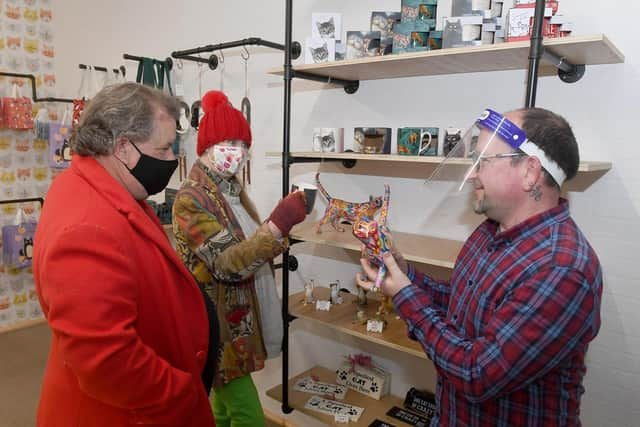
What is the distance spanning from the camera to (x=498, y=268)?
3.72 ft

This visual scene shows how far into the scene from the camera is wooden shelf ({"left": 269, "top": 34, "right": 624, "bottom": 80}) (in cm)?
140

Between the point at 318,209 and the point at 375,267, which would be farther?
the point at 318,209

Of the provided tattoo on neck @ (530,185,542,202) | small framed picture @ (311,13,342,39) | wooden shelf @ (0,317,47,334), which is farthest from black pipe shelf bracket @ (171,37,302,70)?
wooden shelf @ (0,317,47,334)

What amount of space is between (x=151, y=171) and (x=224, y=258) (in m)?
0.52

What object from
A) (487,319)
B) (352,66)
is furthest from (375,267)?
(352,66)

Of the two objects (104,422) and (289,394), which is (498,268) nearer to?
(104,422)

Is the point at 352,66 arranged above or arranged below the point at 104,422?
above

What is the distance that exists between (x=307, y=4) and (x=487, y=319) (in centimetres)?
184

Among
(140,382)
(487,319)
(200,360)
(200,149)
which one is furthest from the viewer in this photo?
(200,149)

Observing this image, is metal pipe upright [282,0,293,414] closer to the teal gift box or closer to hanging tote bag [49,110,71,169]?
the teal gift box

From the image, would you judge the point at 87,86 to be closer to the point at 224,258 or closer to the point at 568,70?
the point at 224,258

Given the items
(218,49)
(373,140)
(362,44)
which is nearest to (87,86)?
(218,49)

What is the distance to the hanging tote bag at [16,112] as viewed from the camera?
131 inches

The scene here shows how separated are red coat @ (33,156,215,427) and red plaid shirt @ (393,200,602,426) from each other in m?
0.56
